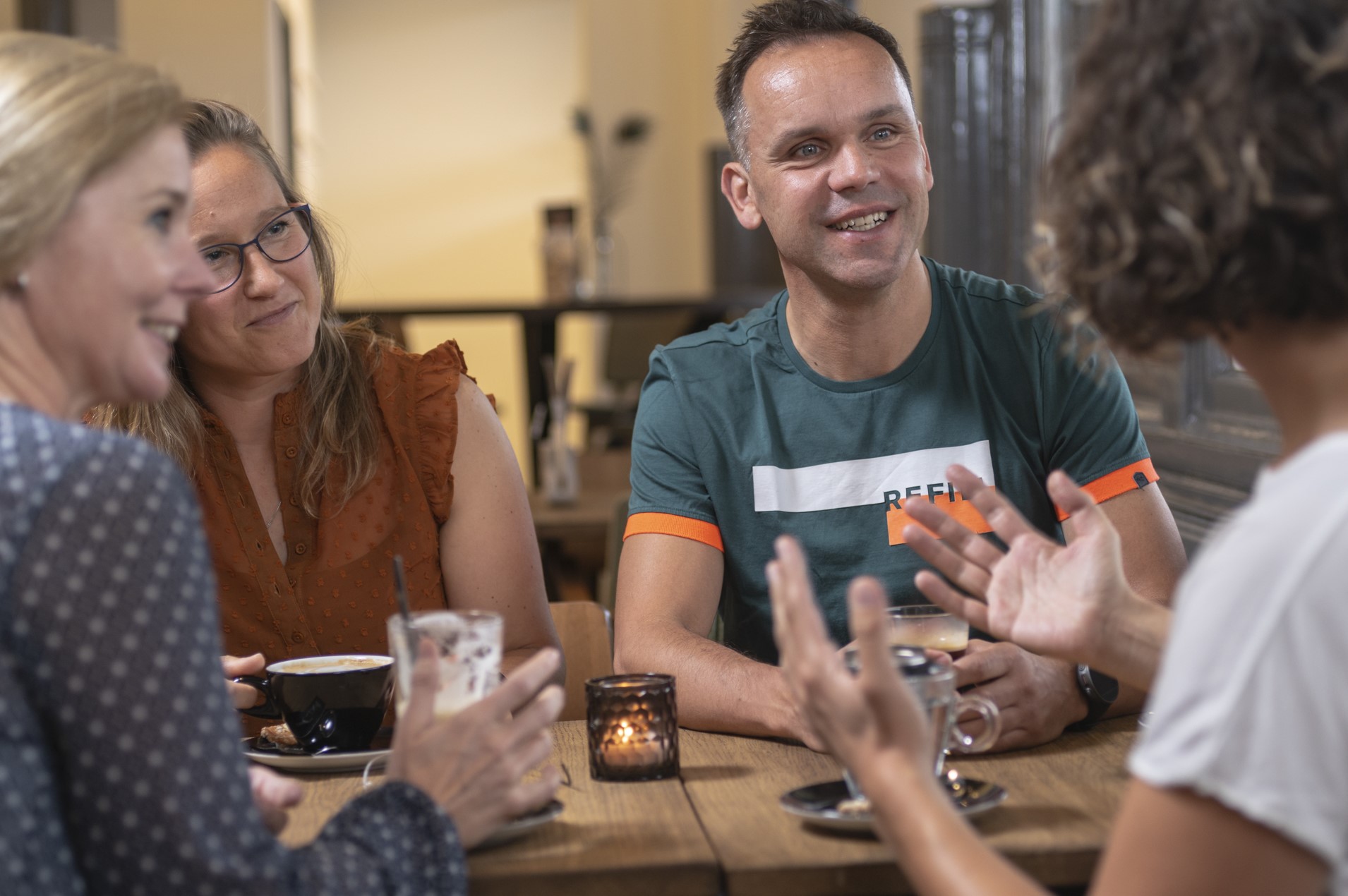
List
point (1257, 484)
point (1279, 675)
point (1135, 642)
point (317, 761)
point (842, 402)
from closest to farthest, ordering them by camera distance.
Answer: point (1279, 675) → point (1257, 484) → point (1135, 642) → point (317, 761) → point (842, 402)

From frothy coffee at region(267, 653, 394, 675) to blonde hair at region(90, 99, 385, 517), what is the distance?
0.44m

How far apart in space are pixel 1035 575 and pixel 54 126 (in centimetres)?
80

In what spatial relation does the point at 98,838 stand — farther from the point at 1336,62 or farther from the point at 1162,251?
the point at 1336,62

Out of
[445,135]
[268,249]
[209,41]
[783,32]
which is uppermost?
[209,41]

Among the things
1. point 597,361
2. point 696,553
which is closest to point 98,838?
point 696,553

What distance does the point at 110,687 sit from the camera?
0.78 metres

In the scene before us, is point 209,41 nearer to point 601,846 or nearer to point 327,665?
point 327,665

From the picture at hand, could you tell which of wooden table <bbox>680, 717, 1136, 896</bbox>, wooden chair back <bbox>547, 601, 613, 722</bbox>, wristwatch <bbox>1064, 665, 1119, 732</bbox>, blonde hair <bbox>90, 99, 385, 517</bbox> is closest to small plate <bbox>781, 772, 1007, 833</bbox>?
wooden table <bbox>680, 717, 1136, 896</bbox>

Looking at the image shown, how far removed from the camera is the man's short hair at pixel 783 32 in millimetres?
1788

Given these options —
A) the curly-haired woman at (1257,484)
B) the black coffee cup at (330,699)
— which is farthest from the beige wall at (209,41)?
the curly-haired woman at (1257,484)

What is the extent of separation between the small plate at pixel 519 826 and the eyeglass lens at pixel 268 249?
2.69 feet

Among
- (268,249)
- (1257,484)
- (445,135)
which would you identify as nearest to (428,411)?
(268,249)

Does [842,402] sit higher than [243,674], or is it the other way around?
[842,402]

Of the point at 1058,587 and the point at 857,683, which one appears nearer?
the point at 857,683
